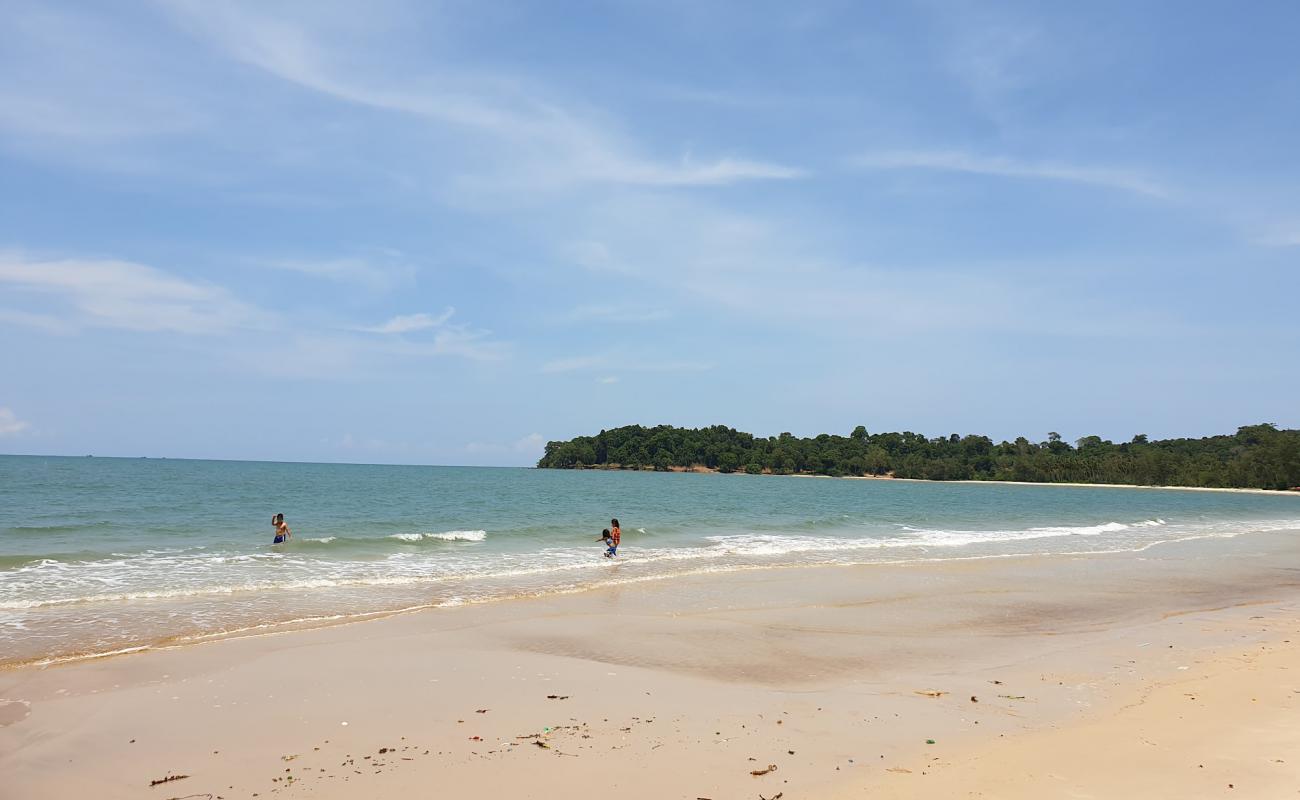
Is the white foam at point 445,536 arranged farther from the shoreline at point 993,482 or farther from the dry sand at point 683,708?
the shoreline at point 993,482

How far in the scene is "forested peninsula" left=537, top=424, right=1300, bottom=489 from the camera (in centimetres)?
13725

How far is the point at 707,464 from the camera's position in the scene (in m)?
184

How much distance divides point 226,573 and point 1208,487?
14407 centimetres

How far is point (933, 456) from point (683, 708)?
594 ft

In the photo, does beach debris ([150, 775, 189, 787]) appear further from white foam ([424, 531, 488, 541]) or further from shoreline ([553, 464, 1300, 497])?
shoreline ([553, 464, 1300, 497])

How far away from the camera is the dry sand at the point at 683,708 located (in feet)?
20.7

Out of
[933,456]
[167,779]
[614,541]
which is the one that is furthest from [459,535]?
[933,456]

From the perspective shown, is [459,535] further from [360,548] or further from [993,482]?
[993,482]

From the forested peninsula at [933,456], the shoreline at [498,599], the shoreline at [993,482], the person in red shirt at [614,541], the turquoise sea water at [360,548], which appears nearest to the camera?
the shoreline at [498,599]

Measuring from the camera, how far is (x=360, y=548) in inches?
966

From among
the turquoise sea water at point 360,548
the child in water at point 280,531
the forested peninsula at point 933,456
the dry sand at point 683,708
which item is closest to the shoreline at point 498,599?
the turquoise sea water at point 360,548

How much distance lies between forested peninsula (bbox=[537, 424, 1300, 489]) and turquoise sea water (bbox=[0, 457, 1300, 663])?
319 feet

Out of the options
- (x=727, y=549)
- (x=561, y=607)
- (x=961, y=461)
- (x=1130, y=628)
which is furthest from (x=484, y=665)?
(x=961, y=461)

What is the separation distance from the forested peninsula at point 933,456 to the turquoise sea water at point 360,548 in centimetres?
9719
